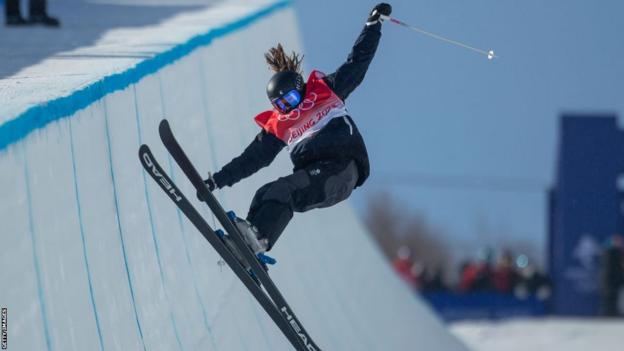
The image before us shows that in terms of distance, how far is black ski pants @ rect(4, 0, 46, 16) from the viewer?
10414 mm

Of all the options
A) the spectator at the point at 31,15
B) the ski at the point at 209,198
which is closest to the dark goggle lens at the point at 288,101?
the ski at the point at 209,198

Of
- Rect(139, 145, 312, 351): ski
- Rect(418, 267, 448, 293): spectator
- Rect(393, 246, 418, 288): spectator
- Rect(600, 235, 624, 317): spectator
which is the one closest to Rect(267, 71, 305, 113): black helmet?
Rect(139, 145, 312, 351): ski

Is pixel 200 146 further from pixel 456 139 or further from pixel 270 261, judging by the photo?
pixel 456 139

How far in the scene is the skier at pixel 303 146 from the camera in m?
6.15

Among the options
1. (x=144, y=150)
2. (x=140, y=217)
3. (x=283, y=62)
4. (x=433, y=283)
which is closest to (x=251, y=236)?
(x=140, y=217)

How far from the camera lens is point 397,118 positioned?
188ft

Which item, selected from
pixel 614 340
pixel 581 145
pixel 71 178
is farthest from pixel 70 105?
pixel 581 145

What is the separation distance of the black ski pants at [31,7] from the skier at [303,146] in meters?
4.52

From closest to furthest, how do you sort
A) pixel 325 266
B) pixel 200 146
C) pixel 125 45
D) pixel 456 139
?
pixel 200 146 → pixel 125 45 → pixel 325 266 → pixel 456 139

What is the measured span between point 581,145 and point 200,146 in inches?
488

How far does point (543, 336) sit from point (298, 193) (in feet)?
29.0

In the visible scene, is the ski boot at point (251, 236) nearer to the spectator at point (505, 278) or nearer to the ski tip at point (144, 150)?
the ski tip at point (144, 150)

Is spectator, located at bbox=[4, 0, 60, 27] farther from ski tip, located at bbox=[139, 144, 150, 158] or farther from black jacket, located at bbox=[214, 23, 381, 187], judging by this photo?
ski tip, located at bbox=[139, 144, 150, 158]

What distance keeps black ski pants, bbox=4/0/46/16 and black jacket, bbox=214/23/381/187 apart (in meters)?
4.58
